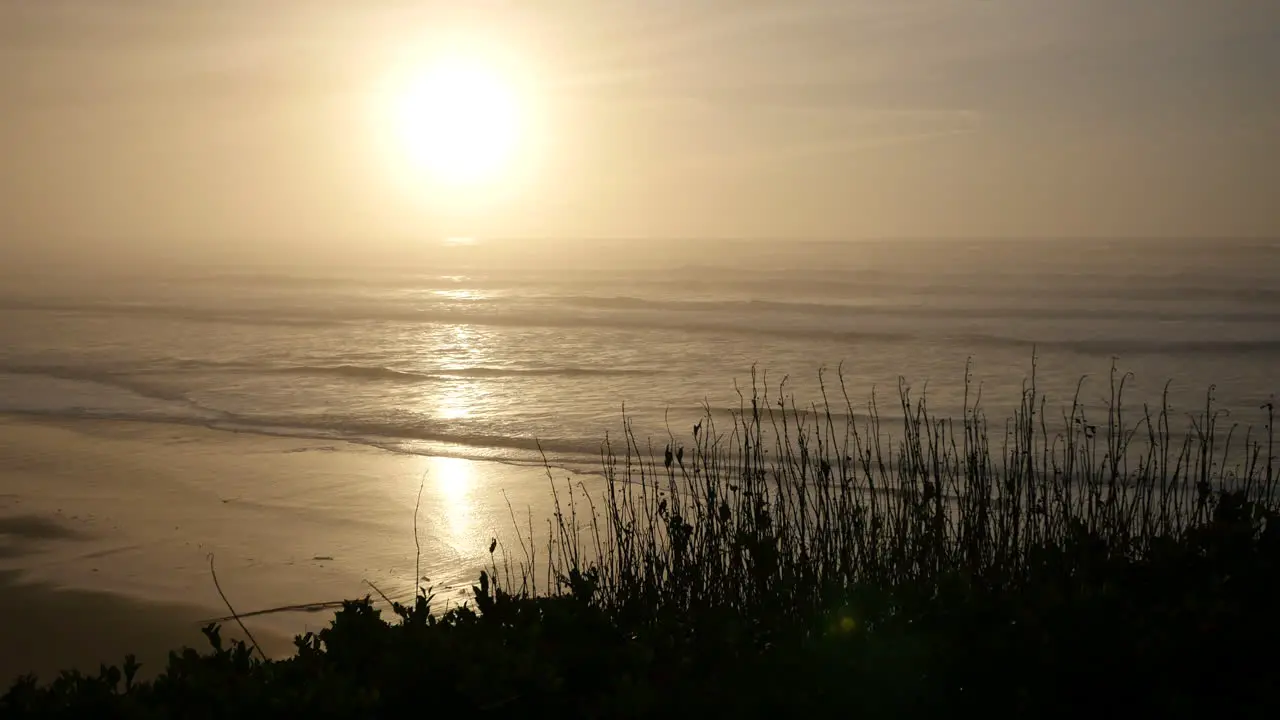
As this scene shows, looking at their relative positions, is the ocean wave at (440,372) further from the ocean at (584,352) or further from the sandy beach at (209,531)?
the sandy beach at (209,531)

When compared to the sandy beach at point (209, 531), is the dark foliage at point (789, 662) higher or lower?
higher

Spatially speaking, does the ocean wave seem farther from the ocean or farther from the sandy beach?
the sandy beach

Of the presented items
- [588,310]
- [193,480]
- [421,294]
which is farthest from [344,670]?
[421,294]

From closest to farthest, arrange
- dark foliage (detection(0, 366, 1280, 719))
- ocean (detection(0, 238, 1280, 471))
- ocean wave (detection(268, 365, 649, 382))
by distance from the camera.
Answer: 1. dark foliage (detection(0, 366, 1280, 719))
2. ocean (detection(0, 238, 1280, 471))
3. ocean wave (detection(268, 365, 649, 382))

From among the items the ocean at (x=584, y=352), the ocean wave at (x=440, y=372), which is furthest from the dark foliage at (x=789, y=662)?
the ocean wave at (x=440, y=372)

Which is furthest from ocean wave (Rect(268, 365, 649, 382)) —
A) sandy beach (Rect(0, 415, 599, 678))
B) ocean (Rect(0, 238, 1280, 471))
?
sandy beach (Rect(0, 415, 599, 678))

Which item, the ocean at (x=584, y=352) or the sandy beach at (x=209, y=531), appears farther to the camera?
the ocean at (x=584, y=352)
